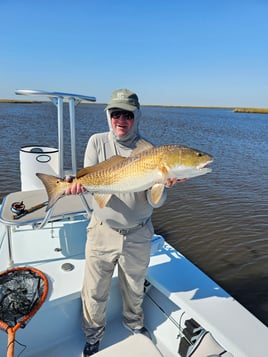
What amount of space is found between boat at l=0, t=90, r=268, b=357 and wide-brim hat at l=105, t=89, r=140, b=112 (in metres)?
1.66

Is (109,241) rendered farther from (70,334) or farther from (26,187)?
(26,187)

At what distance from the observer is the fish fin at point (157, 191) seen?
2.50 metres

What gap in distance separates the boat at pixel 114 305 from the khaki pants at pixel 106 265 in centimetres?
28

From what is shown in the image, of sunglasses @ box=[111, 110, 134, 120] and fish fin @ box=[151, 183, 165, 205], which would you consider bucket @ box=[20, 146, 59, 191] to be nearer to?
sunglasses @ box=[111, 110, 134, 120]

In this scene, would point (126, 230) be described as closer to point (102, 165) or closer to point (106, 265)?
point (106, 265)

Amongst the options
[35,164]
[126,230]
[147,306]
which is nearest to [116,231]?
[126,230]

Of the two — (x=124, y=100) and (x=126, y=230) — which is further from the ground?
(x=124, y=100)

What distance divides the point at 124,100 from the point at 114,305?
2.60 m

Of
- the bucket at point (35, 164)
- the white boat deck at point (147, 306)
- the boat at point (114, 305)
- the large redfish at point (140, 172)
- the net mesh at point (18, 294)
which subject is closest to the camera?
the large redfish at point (140, 172)

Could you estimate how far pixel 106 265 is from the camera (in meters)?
2.95

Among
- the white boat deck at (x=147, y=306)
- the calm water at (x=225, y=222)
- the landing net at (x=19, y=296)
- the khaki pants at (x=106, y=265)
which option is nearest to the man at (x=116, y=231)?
the khaki pants at (x=106, y=265)

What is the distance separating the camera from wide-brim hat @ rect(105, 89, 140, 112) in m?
2.54

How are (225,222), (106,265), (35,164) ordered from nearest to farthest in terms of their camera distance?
(106,265)
(35,164)
(225,222)

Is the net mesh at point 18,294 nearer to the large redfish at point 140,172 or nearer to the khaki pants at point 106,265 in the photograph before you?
the khaki pants at point 106,265
